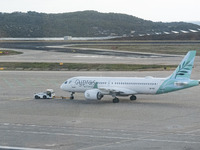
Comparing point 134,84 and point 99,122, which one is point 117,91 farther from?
point 99,122

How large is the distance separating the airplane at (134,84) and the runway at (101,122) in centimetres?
142

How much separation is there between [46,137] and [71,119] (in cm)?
847

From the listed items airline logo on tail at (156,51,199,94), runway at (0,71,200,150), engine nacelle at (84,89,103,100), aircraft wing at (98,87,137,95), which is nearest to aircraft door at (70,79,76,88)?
runway at (0,71,200,150)

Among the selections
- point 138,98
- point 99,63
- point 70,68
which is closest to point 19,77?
point 70,68

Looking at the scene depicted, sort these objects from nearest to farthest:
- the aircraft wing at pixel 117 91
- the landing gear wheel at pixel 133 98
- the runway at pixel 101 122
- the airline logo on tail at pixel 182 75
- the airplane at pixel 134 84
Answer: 1. the runway at pixel 101 122
2. the airline logo on tail at pixel 182 75
3. the airplane at pixel 134 84
4. the aircraft wing at pixel 117 91
5. the landing gear wheel at pixel 133 98

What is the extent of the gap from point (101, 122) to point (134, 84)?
13351mm

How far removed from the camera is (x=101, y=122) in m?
40.6

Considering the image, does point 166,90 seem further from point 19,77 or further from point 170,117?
point 19,77

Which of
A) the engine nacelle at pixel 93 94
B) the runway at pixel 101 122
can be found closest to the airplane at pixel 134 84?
the engine nacelle at pixel 93 94

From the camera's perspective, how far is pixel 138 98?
56656mm

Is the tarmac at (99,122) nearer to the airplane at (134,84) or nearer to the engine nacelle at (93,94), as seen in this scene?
the engine nacelle at (93,94)

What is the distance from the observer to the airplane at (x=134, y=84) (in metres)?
49.8

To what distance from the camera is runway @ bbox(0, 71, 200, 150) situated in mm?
31756

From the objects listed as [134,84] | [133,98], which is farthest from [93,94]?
→ [133,98]
